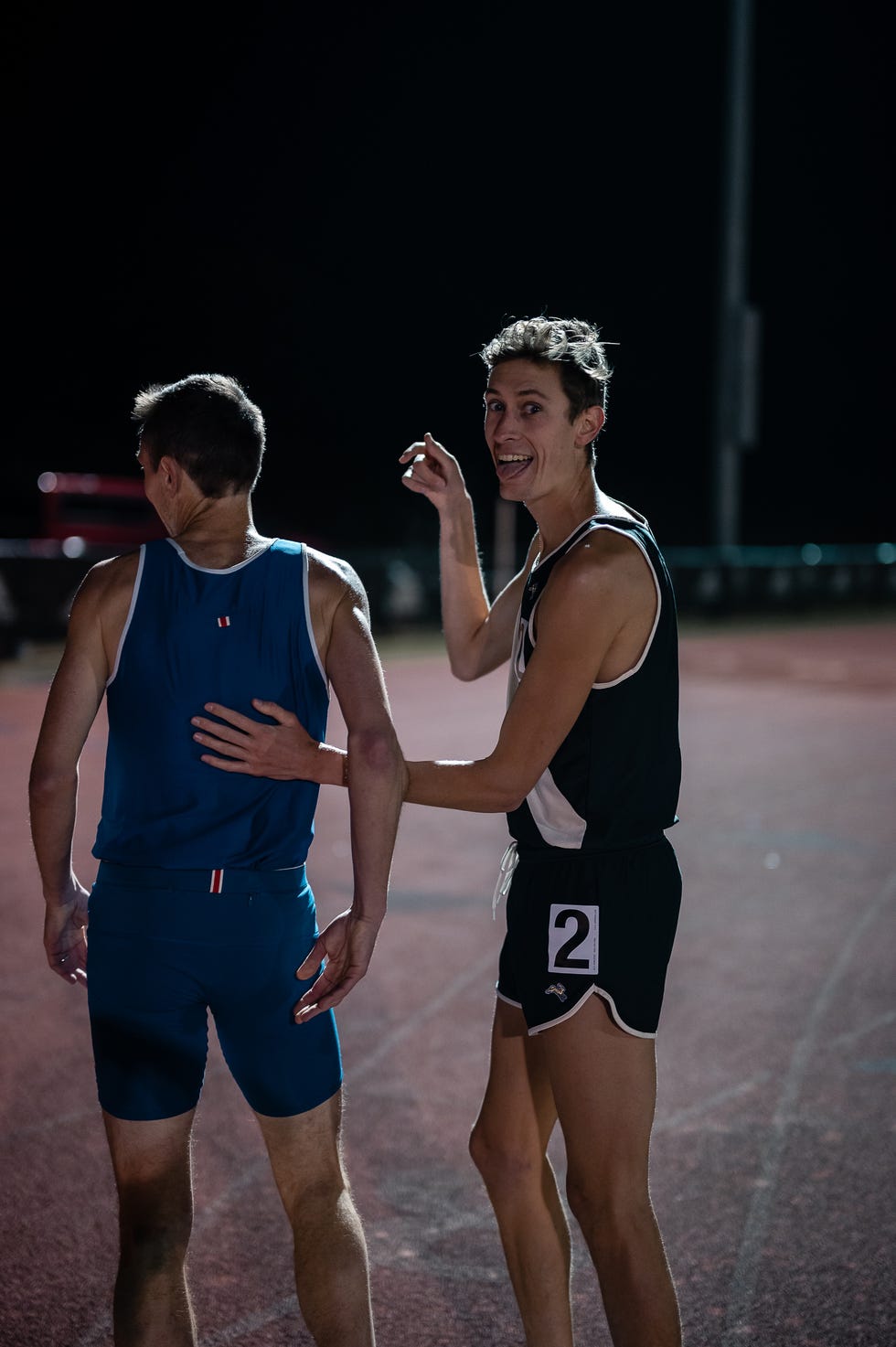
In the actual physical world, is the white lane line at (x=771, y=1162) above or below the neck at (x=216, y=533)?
below

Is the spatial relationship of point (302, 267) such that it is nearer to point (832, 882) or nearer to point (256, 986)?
point (832, 882)

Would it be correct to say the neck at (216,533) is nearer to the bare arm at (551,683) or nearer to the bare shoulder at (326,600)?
the bare shoulder at (326,600)

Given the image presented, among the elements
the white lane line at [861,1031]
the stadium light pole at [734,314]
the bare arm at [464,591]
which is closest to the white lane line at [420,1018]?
the white lane line at [861,1031]

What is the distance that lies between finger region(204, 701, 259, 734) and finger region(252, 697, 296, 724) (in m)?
0.04

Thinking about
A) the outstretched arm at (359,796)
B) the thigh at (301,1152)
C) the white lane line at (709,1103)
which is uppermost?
the outstretched arm at (359,796)

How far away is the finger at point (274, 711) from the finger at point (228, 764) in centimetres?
10

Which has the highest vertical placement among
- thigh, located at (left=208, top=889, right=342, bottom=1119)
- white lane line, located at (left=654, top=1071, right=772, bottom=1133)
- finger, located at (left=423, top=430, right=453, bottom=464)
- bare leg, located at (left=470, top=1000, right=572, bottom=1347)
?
finger, located at (left=423, top=430, right=453, bottom=464)

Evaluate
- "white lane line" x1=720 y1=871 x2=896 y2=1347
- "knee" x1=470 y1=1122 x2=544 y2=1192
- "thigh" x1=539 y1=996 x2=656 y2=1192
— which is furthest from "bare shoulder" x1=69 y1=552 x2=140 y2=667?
"white lane line" x1=720 y1=871 x2=896 y2=1347

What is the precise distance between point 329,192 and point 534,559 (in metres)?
45.6

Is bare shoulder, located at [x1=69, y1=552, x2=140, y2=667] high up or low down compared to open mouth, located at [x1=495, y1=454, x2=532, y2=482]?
down

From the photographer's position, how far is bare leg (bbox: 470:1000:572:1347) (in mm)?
2816

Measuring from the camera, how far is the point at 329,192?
1807 inches

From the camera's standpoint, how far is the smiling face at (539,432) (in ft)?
9.55

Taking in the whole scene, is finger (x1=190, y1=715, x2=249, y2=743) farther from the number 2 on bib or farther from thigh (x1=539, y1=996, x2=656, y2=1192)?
thigh (x1=539, y1=996, x2=656, y2=1192)
